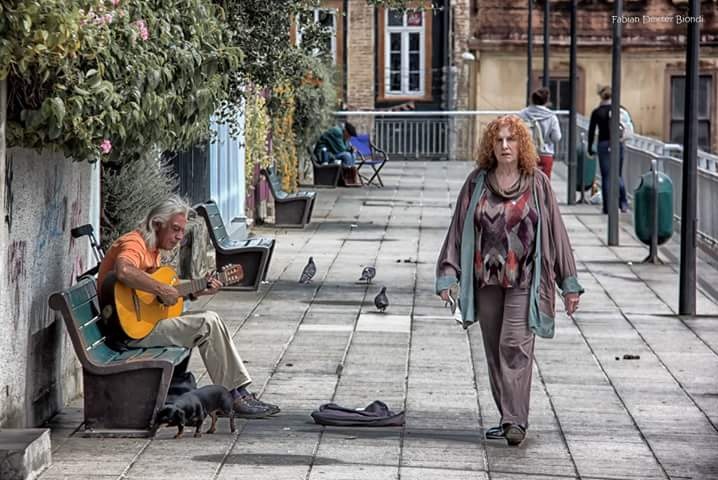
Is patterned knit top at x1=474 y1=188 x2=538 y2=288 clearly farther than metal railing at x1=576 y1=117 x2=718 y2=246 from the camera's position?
No

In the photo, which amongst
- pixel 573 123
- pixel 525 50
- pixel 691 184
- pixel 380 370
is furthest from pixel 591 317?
pixel 525 50

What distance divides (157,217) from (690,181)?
20.7ft

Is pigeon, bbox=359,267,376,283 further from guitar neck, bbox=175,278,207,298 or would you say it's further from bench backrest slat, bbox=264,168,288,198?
guitar neck, bbox=175,278,207,298

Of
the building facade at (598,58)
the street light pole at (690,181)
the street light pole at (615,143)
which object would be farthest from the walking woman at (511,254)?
the building facade at (598,58)

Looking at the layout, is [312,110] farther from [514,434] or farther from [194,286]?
[514,434]

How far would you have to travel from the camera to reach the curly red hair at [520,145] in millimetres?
8922

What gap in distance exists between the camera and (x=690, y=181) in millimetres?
14281

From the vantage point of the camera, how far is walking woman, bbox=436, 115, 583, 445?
29.2 feet

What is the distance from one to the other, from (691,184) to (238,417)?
6077 mm

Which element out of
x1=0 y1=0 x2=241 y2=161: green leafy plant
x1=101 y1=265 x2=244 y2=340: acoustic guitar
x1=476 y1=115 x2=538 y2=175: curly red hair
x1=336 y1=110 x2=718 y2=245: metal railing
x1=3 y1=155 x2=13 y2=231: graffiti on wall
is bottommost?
x1=336 y1=110 x2=718 y2=245: metal railing

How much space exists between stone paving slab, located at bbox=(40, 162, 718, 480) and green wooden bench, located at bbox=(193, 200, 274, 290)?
18 cm

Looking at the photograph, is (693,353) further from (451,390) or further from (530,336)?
(530,336)

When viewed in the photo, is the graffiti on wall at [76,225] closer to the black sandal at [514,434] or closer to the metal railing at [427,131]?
the black sandal at [514,434]

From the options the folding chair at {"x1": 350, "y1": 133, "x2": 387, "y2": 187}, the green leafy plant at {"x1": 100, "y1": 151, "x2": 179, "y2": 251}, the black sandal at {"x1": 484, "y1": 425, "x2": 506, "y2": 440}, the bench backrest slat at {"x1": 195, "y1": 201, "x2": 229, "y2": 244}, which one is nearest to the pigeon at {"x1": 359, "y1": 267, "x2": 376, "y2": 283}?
the bench backrest slat at {"x1": 195, "y1": 201, "x2": 229, "y2": 244}
